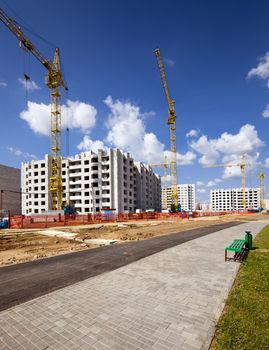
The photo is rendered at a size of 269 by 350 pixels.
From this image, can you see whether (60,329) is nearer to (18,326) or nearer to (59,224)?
(18,326)

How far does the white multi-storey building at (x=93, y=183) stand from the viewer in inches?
2753

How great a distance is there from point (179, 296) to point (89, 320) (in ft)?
8.11

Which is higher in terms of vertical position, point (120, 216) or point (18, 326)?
point (18, 326)

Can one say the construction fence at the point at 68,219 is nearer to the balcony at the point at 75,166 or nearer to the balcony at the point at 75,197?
the balcony at the point at 75,197

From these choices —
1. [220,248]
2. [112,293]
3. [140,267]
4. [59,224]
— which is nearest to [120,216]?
[59,224]

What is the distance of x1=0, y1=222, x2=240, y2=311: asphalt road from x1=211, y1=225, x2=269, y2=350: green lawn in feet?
15.0

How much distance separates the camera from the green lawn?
373 cm

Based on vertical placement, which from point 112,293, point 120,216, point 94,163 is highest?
point 94,163

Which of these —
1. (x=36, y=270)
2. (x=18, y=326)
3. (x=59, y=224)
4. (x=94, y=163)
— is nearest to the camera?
(x=18, y=326)

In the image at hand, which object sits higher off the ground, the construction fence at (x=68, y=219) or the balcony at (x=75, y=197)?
the balcony at (x=75, y=197)

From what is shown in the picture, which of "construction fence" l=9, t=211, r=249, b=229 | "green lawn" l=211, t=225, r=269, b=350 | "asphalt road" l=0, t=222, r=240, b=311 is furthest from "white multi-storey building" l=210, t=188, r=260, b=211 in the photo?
"green lawn" l=211, t=225, r=269, b=350

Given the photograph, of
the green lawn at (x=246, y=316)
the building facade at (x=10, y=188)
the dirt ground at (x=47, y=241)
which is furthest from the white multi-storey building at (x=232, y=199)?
the green lawn at (x=246, y=316)

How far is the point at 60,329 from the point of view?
4277mm

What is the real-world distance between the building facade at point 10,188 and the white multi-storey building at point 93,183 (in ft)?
9.68
